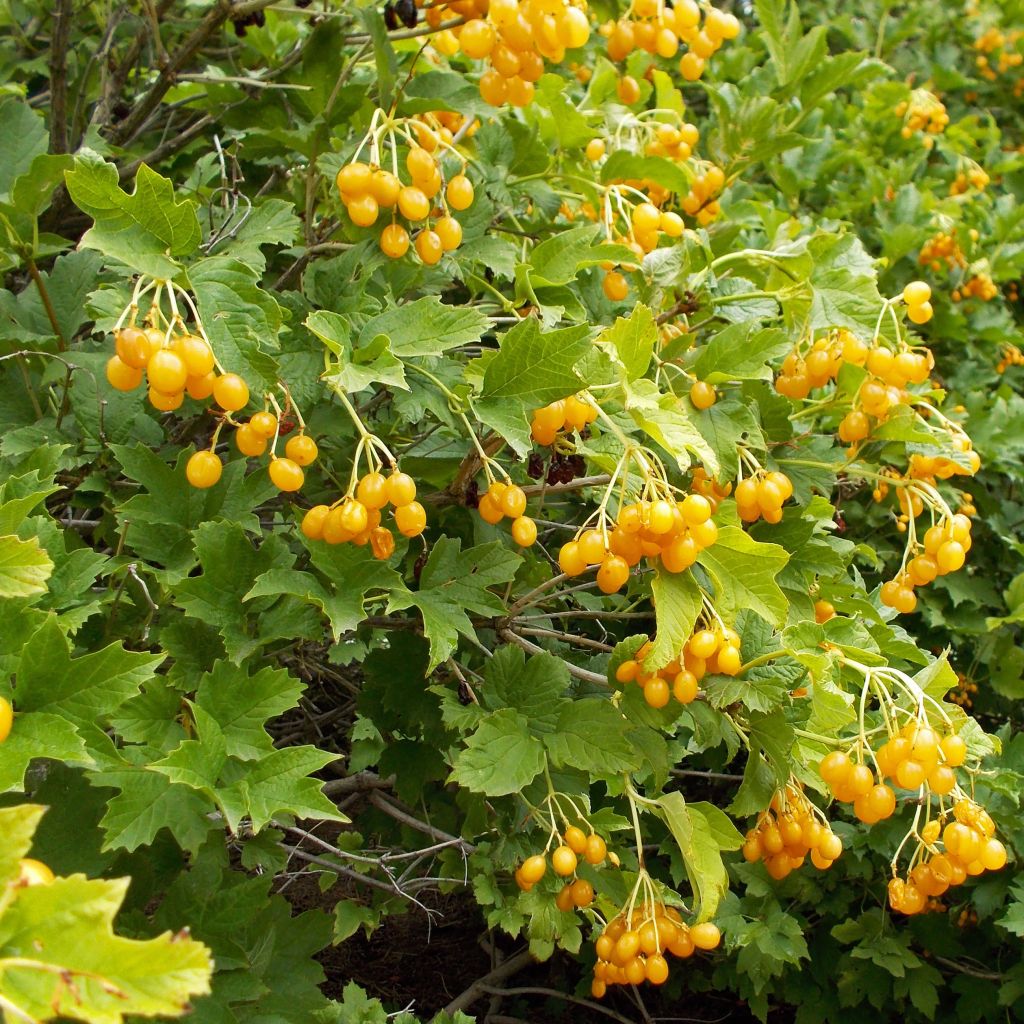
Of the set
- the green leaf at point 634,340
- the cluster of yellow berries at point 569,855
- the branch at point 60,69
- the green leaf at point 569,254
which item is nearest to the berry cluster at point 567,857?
the cluster of yellow berries at point 569,855

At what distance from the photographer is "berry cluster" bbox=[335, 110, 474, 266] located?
1.67m

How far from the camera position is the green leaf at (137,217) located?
1.46m

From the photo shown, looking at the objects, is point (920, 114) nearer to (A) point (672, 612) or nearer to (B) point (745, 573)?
(B) point (745, 573)

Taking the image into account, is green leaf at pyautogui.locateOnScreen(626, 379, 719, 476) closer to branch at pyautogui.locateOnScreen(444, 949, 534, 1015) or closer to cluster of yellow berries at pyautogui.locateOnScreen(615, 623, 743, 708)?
cluster of yellow berries at pyautogui.locateOnScreen(615, 623, 743, 708)

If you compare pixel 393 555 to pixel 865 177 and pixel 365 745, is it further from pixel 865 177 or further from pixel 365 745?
pixel 865 177

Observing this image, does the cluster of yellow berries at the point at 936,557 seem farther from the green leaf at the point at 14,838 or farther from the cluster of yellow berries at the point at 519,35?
the green leaf at the point at 14,838

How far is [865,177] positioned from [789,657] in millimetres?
3186

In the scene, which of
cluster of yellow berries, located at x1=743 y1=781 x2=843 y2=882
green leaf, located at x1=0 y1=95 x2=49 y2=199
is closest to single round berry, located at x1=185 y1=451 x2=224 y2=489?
green leaf, located at x1=0 y1=95 x2=49 y2=199

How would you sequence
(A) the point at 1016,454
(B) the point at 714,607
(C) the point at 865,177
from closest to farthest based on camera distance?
(B) the point at 714,607
(A) the point at 1016,454
(C) the point at 865,177

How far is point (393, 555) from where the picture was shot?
1.76 metres

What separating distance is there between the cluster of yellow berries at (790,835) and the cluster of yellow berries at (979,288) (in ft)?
8.93

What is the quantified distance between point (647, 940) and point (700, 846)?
200 mm

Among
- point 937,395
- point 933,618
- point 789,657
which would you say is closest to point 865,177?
point 933,618

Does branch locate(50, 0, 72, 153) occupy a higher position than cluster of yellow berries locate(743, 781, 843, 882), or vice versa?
branch locate(50, 0, 72, 153)
